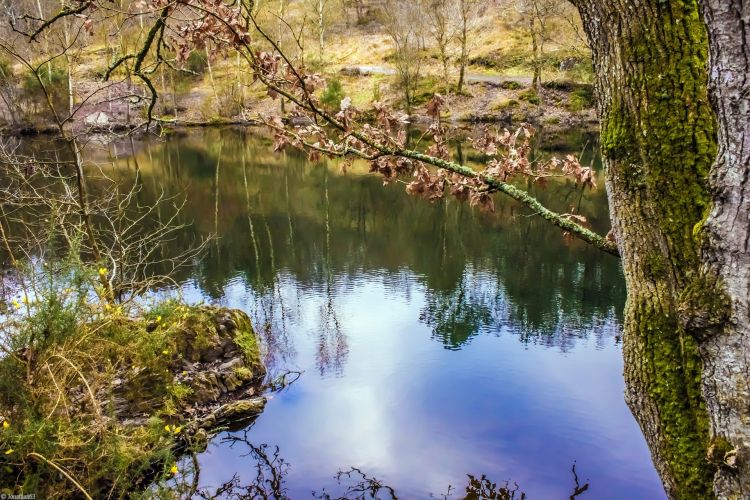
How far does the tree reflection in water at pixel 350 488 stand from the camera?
6773 millimetres

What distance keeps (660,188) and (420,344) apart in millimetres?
8796

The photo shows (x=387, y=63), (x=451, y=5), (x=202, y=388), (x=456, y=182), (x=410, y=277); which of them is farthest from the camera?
(x=387, y=63)

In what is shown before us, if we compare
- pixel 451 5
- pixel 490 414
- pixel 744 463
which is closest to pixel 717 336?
pixel 744 463

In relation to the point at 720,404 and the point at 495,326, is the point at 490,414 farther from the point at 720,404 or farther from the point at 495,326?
the point at 720,404

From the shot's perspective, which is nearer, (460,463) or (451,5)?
(460,463)

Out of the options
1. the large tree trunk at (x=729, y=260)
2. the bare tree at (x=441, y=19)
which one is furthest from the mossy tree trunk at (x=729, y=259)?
the bare tree at (x=441, y=19)

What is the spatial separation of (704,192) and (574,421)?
698 cm

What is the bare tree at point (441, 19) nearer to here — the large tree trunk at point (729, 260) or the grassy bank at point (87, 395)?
the grassy bank at point (87, 395)

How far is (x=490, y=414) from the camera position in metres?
8.53

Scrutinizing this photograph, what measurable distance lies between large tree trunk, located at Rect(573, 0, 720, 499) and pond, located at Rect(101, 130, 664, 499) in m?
1.21

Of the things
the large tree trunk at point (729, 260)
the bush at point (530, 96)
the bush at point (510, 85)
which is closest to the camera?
the large tree trunk at point (729, 260)

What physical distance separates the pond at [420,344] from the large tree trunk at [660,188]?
121 centimetres

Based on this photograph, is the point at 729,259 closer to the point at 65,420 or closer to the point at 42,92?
the point at 65,420

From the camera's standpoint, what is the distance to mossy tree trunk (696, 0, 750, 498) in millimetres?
1643
